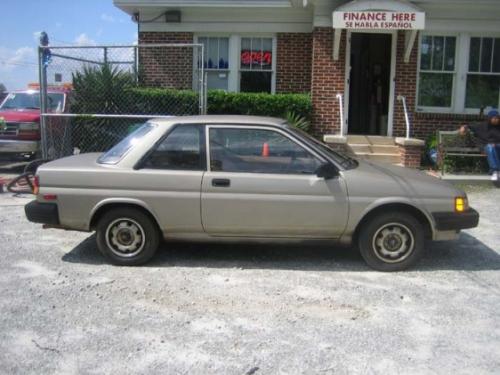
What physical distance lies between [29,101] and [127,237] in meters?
8.86

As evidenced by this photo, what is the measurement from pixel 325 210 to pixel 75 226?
251 cm

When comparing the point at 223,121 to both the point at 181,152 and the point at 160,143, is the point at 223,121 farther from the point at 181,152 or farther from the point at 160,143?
the point at 160,143

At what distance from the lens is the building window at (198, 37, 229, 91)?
13.9 meters

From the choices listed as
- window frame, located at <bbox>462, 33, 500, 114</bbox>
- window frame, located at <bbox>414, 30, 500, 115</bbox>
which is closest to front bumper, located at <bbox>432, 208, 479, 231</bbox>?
window frame, located at <bbox>414, 30, 500, 115</bbox>

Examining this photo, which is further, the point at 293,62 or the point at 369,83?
the point at 369,83

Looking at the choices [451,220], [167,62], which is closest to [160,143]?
[451,220]

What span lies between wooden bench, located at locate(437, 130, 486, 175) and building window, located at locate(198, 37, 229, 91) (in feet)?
17.2

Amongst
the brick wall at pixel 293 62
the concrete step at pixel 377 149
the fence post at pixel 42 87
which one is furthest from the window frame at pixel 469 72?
the fence post at pixel 42 87

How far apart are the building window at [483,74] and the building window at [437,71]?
40 centimetres

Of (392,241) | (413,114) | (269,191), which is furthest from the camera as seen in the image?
(413,114)

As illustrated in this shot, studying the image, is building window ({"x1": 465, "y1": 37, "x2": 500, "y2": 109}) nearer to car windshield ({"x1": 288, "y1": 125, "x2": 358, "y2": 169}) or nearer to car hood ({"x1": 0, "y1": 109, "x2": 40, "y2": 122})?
car windshield ({"x1": 288, "y1": 125, "x2": 358, "y2": 169})

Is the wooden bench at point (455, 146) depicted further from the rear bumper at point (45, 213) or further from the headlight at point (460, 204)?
the rear bumper at point (45, 213)

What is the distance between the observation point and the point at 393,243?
226 inches

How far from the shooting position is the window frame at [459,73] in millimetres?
12633
